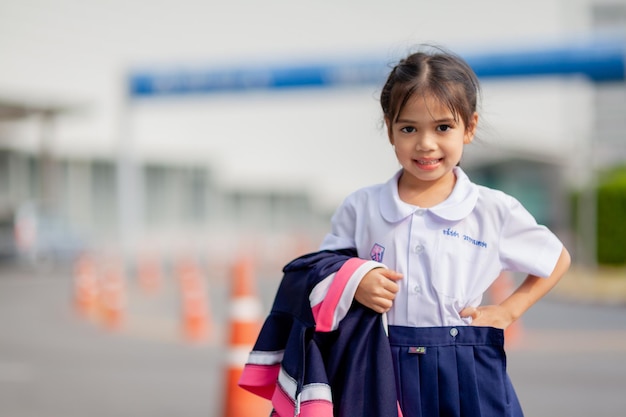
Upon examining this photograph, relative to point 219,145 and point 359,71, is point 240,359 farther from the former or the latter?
point 219,145

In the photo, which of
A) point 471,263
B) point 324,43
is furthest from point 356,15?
point 471,263

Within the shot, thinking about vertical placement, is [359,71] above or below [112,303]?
above

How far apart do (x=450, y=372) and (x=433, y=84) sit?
80 centimetres

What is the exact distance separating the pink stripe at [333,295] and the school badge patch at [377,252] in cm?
9

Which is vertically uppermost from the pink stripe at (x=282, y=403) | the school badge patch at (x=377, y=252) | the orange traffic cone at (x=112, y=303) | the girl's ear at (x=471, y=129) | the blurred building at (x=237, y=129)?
the blurred building at (x=237, y=129)

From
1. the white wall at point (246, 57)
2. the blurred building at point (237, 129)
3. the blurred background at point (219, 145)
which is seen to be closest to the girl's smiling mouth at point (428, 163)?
the blurred background at point (219, 145)

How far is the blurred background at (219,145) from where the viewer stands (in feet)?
42.9

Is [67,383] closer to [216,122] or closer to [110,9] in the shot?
[110,9]

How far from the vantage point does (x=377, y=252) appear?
2.54 m

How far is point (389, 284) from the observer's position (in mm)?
2387

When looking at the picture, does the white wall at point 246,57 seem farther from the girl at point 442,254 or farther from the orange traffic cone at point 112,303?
the girl at point 442,254

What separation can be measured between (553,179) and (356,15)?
10.3 metres

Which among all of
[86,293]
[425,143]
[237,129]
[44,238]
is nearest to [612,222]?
[86,293]

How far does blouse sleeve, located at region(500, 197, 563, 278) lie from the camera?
253cm
